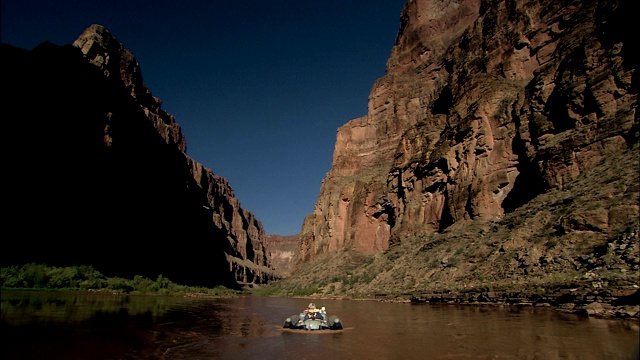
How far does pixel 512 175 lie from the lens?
45.4 m

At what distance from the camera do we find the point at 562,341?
12.5 metres

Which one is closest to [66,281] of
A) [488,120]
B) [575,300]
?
[575,300]

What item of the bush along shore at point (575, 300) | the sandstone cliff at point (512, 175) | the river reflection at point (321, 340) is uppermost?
the sandstone cliff at point (512, 175)

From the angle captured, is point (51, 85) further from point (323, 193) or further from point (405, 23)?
point (405, 23)

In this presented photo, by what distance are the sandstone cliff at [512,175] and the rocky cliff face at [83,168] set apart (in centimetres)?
3310

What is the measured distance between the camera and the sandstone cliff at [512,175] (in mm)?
25312

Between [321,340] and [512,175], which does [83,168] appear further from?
[512,175]

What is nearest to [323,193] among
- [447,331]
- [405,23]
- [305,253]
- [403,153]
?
[305,253]

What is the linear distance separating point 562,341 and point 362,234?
66172 mm

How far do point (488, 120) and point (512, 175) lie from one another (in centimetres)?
842

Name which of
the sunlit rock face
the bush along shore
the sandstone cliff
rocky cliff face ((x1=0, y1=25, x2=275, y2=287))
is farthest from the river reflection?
rocky cliff face ((x1=0, y1=25, x2=275, y2=287))

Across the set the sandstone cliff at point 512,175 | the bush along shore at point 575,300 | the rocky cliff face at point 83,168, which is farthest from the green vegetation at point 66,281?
the bush along shore at point 575,300

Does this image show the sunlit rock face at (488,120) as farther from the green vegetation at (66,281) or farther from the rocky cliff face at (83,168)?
the rocky cliff face at (83,168)

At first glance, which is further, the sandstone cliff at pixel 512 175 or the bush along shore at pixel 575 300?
the sandstone cliff at pixel 512 175
